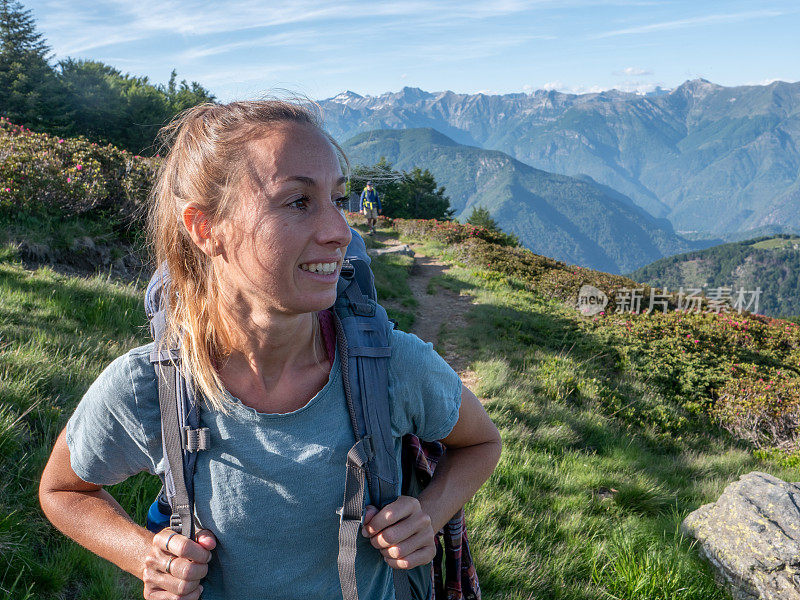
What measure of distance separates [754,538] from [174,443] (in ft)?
11.4

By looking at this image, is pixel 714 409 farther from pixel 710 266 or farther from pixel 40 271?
pixel 710 266

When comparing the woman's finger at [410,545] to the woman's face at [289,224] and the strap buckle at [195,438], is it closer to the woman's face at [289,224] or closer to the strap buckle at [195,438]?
the strap buckle at [195,438]

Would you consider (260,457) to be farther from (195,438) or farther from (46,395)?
(46,395)

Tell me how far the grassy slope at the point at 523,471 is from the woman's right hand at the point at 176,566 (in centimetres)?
110

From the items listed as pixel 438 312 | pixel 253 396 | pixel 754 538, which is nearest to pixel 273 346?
pixel 253 396

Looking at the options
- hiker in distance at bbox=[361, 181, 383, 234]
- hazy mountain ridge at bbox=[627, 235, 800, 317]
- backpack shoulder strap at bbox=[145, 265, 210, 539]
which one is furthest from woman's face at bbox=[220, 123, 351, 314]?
hazy mountain ridge at bbox=[627, 235, 800, 317]

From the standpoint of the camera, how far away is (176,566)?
1.19 m

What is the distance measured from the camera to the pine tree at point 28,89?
27312 mm

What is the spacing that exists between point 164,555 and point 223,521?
0.14m

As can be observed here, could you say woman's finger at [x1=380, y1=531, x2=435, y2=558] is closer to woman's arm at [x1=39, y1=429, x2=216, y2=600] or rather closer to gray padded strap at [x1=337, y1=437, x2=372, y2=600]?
gray padded strap at [x1=337, y1=437, x2=372, y2=600]

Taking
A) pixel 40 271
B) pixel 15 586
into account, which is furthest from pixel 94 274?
pixel 15 586

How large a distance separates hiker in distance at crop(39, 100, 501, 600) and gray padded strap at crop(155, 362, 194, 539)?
0.03 m

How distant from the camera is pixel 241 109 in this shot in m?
1.26

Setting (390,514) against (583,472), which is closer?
(390,514)
